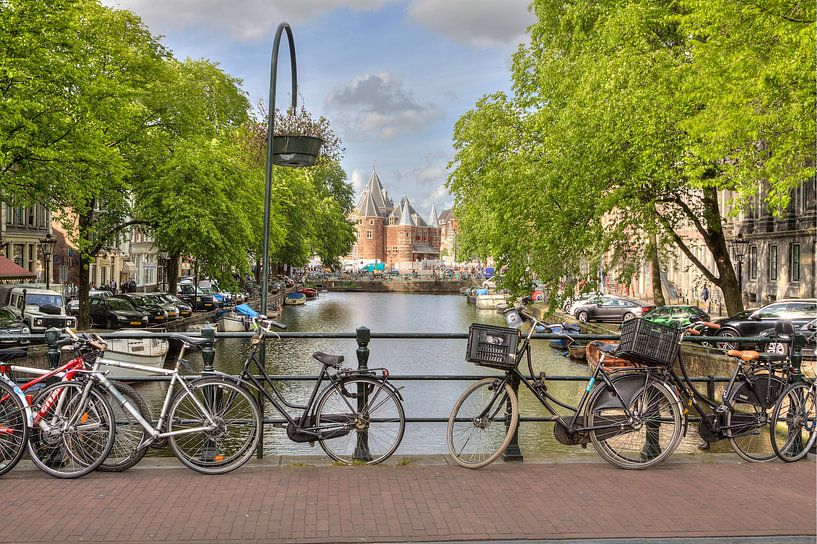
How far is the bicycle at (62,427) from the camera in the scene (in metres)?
6.74

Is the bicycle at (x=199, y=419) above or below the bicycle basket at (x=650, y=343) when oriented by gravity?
below

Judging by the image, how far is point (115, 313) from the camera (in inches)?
1342

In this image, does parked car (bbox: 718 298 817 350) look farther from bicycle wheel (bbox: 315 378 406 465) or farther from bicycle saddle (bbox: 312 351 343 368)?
bicycle saddle (bbox: 312 351 343 368)

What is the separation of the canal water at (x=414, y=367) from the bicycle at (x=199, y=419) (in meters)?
2.93

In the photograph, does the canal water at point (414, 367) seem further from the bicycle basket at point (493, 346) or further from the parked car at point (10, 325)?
the parked car at point (10, 325)

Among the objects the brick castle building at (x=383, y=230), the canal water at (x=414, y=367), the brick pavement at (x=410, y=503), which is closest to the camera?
the brick pavement at (x=410, y=503)

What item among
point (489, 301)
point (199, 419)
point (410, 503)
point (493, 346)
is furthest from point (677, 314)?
point (489, 301)

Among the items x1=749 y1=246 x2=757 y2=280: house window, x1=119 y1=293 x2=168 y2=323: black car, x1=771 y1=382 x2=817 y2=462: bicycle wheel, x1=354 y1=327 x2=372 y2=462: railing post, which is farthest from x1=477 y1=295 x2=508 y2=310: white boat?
x1=354 y1=327 x2=372 y2=462: railing post

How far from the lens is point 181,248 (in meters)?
31.8

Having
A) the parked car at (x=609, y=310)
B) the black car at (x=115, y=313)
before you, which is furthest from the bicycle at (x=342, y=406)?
the parked car at (x=609, y=310)

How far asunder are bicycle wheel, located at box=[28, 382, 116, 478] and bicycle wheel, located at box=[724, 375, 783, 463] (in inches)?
214

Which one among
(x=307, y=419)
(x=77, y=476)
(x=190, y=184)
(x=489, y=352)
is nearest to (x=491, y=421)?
(x=489, y=352)

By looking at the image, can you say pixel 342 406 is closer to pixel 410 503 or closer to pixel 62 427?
pixel 410 503

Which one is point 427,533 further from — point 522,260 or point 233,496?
point 522,260
